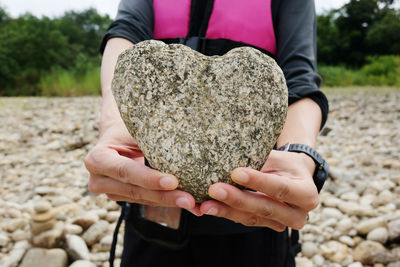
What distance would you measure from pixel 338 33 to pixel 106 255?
2014 centimetres

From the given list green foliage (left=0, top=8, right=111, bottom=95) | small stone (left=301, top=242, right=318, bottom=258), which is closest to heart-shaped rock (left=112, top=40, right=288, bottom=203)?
small stone (left=301, top=242, right=318, bottom=258)

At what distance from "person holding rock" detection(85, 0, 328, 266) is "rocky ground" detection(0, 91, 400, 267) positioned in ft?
3.44

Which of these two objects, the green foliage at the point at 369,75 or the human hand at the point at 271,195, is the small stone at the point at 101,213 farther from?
A: the green foliage at the point at 369,75

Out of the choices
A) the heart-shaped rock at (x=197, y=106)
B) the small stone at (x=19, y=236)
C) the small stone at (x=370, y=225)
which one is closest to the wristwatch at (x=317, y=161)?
the heart-shaped rock at (x=197, y=106)

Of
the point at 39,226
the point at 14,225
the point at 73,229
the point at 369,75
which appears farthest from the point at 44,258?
the point at 369,75

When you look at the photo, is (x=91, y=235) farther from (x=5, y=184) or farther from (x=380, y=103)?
(x=380, y=103)

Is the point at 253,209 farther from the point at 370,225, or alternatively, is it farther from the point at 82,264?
the point at 370,225

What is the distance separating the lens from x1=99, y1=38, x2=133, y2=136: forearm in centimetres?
171

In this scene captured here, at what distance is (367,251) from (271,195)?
2004mm

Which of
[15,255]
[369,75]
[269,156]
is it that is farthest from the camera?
[369,75]

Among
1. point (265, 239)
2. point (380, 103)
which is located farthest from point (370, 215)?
point (380, 103)

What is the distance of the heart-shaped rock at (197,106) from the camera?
3.94 feet

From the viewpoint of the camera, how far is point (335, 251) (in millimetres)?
2855

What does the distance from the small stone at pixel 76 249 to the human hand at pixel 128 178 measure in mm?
1480
